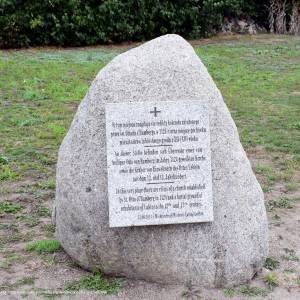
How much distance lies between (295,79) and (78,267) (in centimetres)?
943

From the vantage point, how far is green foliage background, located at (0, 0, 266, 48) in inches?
710

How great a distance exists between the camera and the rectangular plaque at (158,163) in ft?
14.1

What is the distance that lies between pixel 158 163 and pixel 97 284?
952mm

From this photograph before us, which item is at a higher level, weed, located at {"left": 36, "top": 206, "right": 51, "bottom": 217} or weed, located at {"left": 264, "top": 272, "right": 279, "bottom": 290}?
weed, located at {"left": 36, "top": 206, "right": 51, "bottom": 217}

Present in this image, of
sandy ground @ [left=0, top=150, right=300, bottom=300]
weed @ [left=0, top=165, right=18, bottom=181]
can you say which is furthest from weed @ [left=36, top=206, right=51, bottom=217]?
weed @ [left=0, top=165, right=18, bottom=181]

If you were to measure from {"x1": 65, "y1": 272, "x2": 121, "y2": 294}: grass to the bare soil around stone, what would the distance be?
0.05 metres

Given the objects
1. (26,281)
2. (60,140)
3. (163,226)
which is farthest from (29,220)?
(60,140)

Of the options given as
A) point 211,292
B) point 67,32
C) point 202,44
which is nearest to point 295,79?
point 202,44

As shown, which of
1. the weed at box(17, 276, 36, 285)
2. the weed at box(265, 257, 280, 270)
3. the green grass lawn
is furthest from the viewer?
the green grass lawn

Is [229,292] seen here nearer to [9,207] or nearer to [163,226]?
[163,226]

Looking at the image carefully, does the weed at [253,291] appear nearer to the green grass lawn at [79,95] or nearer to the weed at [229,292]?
the weed at [229,292]

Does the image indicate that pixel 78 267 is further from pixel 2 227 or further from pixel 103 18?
pixel 103 18

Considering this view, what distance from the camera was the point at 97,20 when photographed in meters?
18.8

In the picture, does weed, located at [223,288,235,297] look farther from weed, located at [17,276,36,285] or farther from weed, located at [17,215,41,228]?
weed, located at [17,215,41,228]
